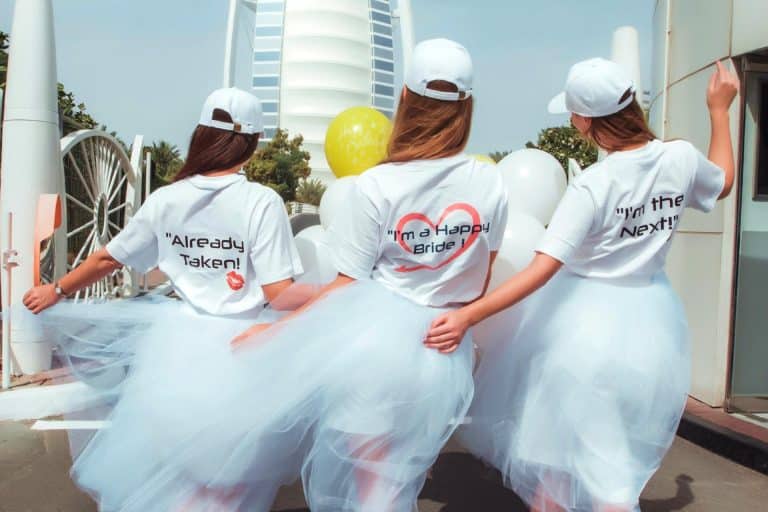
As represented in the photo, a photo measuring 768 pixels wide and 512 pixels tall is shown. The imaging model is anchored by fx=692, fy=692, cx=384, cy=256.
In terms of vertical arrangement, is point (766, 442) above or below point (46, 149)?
below

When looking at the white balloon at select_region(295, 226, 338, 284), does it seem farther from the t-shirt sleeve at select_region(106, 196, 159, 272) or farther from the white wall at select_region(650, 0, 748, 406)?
the white wall at select_region(650, 0, 748, 406)

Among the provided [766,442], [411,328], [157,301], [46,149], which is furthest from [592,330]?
[46,149]

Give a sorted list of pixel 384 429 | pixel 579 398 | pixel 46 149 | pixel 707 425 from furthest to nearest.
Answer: pixel 46 149 < pixel 707 425 < pixel 579 398 < pixel 384 429

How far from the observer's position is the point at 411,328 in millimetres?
2113

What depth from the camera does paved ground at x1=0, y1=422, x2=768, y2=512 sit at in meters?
3.47

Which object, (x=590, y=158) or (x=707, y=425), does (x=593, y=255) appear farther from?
(x=590, y=158)

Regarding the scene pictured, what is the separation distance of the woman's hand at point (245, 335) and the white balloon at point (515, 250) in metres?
1.05

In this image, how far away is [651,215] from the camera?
2.36 metres

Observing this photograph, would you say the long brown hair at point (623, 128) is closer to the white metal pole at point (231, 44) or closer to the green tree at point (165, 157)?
the green tree at point (165, 157)

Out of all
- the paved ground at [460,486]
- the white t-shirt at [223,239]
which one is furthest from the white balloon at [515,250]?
the paved ground at [460,486]

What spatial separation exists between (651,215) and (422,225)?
0.84 m

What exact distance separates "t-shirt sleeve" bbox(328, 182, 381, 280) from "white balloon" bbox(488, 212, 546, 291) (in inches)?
32.7

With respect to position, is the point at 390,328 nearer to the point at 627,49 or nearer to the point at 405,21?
the point at 627,49

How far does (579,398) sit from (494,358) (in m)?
0.41
